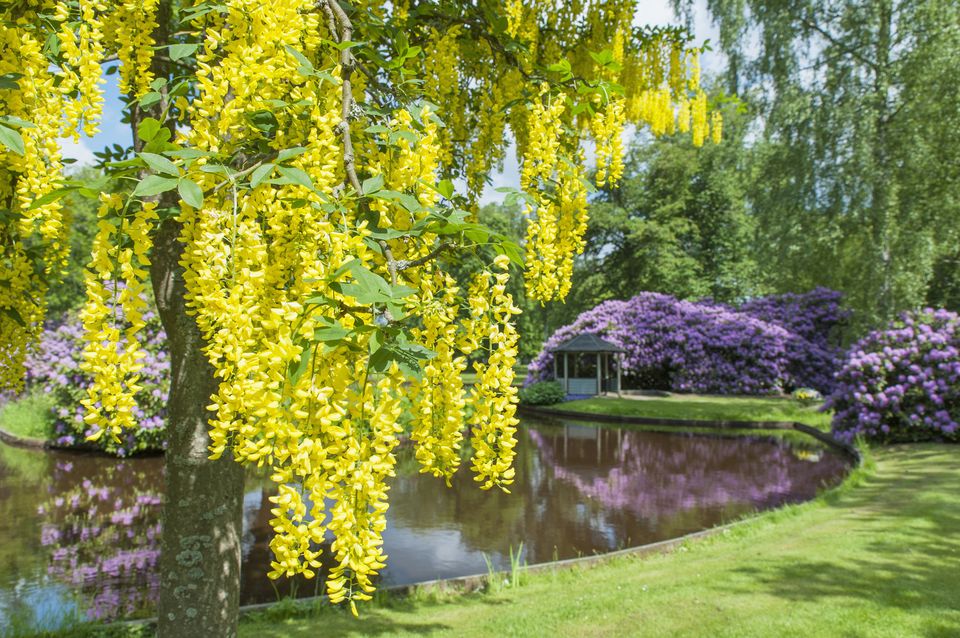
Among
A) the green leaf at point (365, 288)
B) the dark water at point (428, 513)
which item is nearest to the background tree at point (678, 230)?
the dark water at point (428, 513)

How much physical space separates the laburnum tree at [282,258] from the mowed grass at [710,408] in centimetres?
1523

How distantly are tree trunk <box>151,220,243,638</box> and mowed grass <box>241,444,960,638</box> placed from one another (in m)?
1.74

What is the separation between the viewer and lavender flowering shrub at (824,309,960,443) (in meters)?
10.8

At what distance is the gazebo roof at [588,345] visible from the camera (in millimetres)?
22438

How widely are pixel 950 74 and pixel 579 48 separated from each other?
9.57 m

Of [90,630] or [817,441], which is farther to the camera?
[817,441]

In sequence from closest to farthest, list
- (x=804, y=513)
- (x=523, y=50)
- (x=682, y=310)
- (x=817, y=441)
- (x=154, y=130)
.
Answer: (x=154, y=130) < (x=523, y=50) < (x=804, y=513) < (x=817, y=441) < (x=682, y=310)

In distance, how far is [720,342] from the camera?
22.5 m

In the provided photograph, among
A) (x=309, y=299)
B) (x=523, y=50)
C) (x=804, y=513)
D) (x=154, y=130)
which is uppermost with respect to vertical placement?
(x=523, y=50)

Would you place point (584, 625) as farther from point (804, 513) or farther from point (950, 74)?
point (950, 74)

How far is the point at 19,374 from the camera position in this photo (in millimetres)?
3576

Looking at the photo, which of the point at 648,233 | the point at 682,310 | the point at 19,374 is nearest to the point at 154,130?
the point at 19,374

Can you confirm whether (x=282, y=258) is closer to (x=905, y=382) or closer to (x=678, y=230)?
(x=905, y=382)

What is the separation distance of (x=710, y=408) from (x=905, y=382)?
25.7 feet
